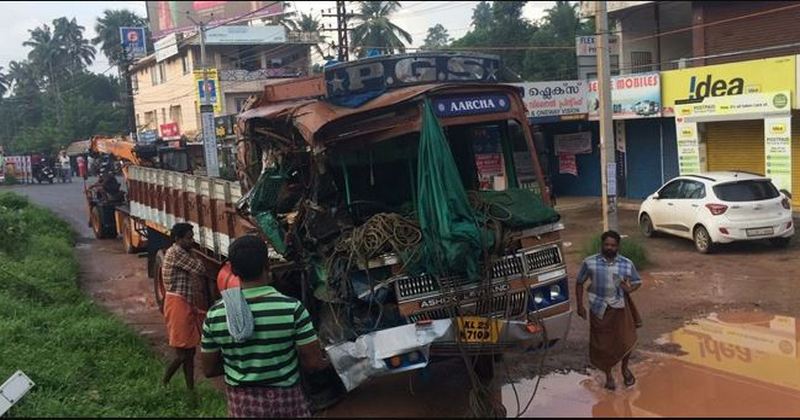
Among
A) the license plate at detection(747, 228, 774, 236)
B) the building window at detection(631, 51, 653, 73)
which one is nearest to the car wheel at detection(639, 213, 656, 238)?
the license plate at detection(747, 228, 774, 236)

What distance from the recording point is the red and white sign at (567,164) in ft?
76.7

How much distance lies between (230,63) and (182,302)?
42.8 m

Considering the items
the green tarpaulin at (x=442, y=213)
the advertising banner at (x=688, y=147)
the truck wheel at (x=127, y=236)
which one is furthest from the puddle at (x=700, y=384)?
the truck wheel at (x=127, y=236)

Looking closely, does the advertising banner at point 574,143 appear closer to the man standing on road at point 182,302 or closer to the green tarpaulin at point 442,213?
the green tarpaulin at point 442,213

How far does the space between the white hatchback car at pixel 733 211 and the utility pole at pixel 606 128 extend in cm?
235

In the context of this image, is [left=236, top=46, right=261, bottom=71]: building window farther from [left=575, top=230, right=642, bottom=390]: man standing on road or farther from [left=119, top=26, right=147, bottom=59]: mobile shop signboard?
[left=575, top=230, right=642, bottom=390]: man standing on road

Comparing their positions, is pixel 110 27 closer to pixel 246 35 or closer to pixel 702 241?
pixel 246 35

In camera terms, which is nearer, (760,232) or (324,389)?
(324,389)

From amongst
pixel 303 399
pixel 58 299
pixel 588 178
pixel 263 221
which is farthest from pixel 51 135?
pixel 303 399

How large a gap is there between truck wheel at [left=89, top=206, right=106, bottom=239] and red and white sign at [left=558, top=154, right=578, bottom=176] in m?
13.7

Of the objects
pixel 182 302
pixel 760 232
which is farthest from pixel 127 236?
pixel 760 232

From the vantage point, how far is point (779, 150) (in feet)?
49.8

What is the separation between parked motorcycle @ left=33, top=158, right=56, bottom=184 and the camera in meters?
24.0

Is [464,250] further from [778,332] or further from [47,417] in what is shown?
[778,332]
